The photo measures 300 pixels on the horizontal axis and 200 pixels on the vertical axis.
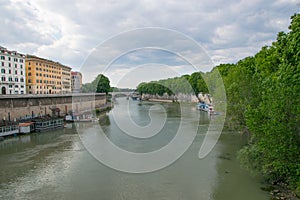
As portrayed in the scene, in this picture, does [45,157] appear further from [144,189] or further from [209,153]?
[209,153]

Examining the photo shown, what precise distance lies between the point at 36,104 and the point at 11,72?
13.0 m

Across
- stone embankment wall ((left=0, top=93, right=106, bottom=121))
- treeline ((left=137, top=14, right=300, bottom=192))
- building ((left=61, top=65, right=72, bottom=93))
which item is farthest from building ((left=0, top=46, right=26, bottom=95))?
treeline ((left=137, top=14, right=300, bottom=192))

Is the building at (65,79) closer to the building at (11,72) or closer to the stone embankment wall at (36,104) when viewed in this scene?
the building at (11,72)

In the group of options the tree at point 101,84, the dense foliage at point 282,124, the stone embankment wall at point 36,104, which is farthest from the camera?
the tree at point 101,84

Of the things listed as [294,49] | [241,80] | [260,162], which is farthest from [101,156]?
[294,49]

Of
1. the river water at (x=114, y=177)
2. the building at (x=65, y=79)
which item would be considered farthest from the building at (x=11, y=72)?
the river water at (x=114, y=177)

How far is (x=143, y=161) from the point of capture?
501 inches

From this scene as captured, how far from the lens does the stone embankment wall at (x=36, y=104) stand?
839 inches

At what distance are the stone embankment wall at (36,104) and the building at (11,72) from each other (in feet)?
30.5

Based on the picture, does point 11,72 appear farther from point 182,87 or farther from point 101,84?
point 182,87

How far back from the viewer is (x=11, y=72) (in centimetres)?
3491

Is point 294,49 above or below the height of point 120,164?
above

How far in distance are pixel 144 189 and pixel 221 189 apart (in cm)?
311

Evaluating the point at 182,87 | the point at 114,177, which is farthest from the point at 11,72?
the point at 182,87
